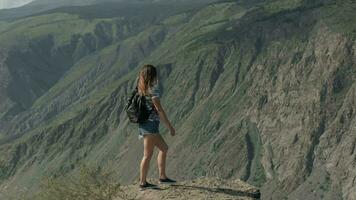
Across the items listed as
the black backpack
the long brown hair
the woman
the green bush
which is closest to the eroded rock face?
the woman

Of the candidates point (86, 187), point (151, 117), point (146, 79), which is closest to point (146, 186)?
point (86, 187)

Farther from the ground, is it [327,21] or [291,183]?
[327,21]

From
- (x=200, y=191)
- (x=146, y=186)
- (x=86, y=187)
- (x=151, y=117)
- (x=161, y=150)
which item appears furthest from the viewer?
(x=146, y=186)

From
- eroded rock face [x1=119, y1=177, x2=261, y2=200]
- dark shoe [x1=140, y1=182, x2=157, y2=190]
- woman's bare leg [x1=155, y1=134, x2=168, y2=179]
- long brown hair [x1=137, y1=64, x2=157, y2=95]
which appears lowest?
eroded rock face [x1=119, y1=177, x2=261, y2=200]

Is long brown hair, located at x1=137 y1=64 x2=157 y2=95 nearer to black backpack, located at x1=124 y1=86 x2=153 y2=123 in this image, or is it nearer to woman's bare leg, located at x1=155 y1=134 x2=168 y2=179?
black backpack, located at x1=124 y1=86 x2=153 y2=123

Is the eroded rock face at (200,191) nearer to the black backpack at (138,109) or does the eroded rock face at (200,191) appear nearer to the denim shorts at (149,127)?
the denim shorts at (149,127)

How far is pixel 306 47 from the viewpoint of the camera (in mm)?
180000

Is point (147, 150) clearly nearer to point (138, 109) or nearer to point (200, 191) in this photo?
point (138, 109)

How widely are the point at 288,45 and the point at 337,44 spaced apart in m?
18.4

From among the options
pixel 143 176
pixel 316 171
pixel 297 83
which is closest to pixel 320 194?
pixel 316 171

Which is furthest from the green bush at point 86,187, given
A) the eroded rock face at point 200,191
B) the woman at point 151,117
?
the woman at point 151,117

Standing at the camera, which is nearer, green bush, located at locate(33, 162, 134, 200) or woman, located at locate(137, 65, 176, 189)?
woman, located at locate(137, 65, 176, 189)

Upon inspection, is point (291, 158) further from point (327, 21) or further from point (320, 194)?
point (327, 21)

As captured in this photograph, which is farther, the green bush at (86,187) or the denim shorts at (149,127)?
the green bush at (86,187)
